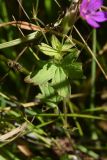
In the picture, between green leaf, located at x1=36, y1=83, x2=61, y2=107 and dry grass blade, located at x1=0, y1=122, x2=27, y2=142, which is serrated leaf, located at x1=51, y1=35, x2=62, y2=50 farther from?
dry grass blade, located at x1=0, y1=122, x2=27, y2=142

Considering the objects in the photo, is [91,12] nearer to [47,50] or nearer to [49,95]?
[47,50]

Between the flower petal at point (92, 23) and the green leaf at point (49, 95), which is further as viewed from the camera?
the green leaf at point (49, 95)

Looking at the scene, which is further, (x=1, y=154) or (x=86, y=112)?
(x=86, y=112)

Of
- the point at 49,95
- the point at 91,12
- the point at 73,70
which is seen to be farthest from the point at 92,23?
the point at 49,95

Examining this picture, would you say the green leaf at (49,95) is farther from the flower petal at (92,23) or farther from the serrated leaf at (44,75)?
the flower petal at (92,23)

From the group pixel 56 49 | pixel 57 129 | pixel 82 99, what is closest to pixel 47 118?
pixel 57 129

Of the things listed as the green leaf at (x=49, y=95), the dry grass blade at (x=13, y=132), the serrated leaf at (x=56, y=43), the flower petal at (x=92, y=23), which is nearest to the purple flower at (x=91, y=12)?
the flower petal at (x=92, y=23)

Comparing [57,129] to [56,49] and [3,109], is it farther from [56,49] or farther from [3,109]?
[56,49]

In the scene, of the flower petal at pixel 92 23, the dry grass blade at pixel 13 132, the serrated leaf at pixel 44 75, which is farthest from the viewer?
the dry grass blade at pixel 13 132
